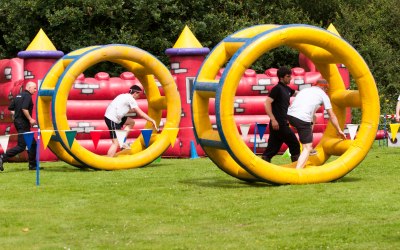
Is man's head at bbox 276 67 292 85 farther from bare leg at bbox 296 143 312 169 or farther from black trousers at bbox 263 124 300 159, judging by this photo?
bare leg at bbox 296 143 312 169

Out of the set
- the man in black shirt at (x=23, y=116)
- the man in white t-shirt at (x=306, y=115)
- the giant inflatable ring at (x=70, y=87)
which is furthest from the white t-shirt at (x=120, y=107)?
the man in white t-shirt at (x=306, y=115)

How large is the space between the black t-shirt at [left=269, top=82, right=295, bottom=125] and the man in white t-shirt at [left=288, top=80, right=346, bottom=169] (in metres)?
0.16

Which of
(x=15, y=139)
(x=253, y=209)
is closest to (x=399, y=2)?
(x=15, y=139)

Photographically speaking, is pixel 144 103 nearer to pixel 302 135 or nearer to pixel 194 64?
pixel 194 64

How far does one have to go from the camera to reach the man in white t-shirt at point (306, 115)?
46.5 ft

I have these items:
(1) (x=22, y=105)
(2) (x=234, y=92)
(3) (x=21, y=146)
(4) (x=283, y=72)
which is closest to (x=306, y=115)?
(4) (x=283, y=72)

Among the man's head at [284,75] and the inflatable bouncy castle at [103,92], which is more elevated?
the man's head at [284,75]

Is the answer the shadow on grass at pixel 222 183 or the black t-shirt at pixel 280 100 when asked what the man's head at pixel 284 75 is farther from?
the shadow on grass at pixel 222 183

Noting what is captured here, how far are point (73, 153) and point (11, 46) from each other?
16.3m

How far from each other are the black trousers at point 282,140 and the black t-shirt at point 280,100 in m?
0.13

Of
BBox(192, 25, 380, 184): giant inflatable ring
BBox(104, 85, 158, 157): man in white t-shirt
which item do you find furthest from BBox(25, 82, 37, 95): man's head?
BBox(192, 25, 380, 184): giant inflatable ring

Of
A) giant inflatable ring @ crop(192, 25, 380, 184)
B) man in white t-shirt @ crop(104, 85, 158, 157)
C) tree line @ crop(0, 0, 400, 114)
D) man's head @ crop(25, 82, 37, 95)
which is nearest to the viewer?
giant inflatable ring @ crop(192, 25, 380, 184)

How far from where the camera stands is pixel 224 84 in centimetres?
1348

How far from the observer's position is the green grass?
9.44 m
